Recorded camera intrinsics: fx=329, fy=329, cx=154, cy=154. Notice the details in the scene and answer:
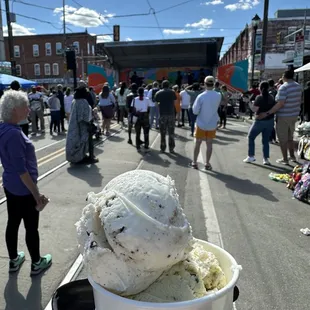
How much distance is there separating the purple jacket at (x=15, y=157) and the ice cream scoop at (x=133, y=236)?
60.9 inches

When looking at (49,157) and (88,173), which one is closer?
(88,173)

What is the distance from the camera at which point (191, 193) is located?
5.90 m

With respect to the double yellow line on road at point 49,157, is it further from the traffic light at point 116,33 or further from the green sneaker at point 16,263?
the traffic light at point 116,33

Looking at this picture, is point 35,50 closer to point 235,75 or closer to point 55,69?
point 55,69

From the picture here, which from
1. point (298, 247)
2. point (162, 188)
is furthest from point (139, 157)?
point (162, 188)

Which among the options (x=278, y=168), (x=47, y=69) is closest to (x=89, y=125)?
(x=278, y=168)

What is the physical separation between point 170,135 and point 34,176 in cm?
653

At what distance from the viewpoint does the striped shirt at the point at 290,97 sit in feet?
23.9

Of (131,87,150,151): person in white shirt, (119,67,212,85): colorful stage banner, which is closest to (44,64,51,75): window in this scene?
(119,67,212,85): colorful stage banner

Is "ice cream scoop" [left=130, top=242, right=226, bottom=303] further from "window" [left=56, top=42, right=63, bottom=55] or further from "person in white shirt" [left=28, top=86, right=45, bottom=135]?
"window" [left=56, top=42, right=63, bottom=55]

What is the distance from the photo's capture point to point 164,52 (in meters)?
26.5

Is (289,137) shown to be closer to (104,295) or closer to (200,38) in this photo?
(104,295)

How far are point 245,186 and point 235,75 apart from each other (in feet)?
49.5

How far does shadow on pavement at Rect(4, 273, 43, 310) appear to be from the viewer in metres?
2.85
